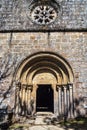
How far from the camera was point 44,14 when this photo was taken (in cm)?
1123

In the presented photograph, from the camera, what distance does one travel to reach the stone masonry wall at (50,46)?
1024 cm

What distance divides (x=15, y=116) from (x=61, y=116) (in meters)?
1.77

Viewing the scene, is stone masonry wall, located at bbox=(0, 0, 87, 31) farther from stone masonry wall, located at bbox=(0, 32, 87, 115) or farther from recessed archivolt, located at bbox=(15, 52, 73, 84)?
recessed archivolt, located at bbox=(15, 52, 73, 84)

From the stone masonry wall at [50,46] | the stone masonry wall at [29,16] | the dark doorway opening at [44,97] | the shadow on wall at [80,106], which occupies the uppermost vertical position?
the stone masonry wall at [29,16]

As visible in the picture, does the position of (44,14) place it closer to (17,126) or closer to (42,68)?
(42,68)

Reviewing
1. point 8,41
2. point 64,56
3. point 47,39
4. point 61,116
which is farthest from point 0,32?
point 61,116

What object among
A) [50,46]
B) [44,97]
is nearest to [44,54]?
[50,46]

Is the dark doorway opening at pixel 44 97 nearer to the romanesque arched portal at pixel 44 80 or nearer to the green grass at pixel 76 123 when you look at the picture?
the romanesque arched portal at pixel 44 80

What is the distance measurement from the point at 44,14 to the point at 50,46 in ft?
5.31

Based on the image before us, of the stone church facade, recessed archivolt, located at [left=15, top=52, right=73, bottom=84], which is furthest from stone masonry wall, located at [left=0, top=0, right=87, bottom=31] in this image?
recessed archivolt, located at [left=15, top=52, right=73, bottom=84]

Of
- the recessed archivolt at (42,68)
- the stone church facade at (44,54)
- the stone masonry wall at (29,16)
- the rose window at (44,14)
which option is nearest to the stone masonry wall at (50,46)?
the stone church facade at (44,54)

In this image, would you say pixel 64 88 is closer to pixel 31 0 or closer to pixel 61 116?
pixel 61 116

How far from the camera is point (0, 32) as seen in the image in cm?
1081

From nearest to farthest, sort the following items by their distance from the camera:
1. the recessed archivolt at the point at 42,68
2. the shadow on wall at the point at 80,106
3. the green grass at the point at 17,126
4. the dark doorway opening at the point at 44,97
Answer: the green grass at the point at 17,126, the shadow on wall at the point at 80,106, the recessed archivolt at the point at 42,68, the dark doorway opening at the point at 44,97
